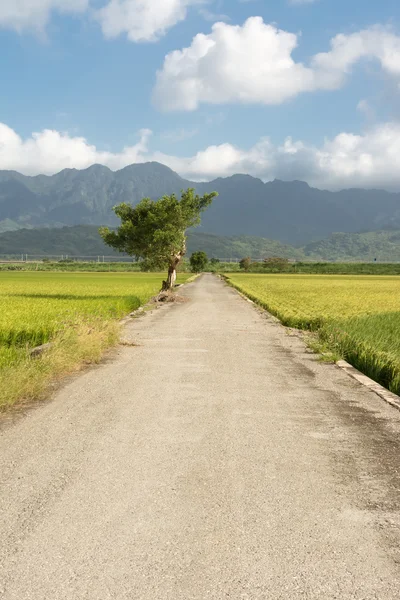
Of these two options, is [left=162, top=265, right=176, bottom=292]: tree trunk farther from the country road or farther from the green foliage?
the country road

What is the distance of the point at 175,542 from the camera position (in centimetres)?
435

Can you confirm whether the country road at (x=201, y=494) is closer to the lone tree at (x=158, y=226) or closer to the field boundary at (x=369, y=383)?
the field boundary at (x=369, y=383)

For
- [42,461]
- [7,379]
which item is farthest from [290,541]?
[7,379]

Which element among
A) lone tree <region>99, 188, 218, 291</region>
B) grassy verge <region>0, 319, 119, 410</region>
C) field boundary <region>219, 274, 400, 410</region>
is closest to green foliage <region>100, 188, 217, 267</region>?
lone tree <region>99, 188, 218, 291</region>

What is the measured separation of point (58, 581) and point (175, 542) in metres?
0.93

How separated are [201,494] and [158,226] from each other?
33.6 m

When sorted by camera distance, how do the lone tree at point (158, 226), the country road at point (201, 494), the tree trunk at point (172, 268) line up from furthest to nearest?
1. the tree trunk at point (172, 268)
2. the lone tree at point (158, 226)
3. the country road at point (201, 494)

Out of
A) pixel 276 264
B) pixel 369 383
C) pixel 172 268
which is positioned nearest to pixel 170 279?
pixel 172 268

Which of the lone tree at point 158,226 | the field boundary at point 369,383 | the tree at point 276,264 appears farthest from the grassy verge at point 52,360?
→ the tree at point 276,264

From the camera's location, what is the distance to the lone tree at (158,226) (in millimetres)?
37250

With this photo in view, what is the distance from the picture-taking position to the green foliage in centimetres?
3725

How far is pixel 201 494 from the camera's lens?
530cm

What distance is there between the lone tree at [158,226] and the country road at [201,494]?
27.4 meters

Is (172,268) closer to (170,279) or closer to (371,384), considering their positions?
(170,279)
